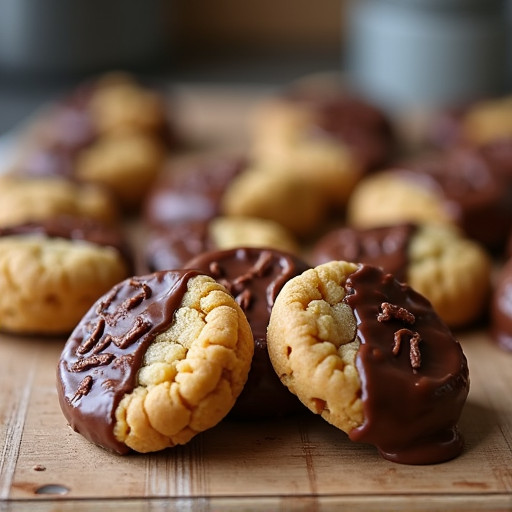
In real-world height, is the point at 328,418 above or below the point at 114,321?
below

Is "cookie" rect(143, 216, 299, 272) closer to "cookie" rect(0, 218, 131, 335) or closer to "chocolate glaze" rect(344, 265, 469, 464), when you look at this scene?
"cookie" rect(0, 218, 131, 335)

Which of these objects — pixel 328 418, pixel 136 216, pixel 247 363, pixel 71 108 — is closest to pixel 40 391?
pixel 247 363

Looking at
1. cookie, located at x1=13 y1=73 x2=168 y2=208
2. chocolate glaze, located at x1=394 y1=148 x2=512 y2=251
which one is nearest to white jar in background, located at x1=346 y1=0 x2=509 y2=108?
cookie, located at x1=13 y1=73 x2=168 y2=208

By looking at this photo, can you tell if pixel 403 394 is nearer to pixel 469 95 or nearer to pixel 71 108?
pixel 71 108

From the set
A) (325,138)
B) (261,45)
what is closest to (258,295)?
(325,138)

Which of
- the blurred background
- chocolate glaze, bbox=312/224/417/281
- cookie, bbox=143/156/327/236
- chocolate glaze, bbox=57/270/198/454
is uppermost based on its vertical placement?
chocolate glaze, bbox=57/270/198/454

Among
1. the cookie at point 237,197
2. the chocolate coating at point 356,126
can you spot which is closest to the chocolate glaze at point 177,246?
the cookie at point 237,197
